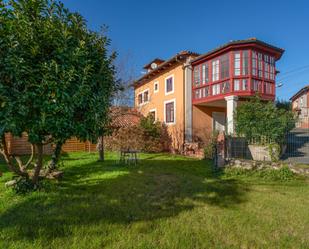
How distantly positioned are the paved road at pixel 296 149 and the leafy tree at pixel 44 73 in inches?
298

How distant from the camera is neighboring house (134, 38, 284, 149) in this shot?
1095cm

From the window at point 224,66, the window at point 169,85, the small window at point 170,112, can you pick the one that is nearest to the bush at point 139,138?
the small window at point 170,112

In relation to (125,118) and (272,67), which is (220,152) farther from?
(125,118)

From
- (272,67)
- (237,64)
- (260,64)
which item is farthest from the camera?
(272,67)

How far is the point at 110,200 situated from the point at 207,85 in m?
10.1

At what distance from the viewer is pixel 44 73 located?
3.62 metres

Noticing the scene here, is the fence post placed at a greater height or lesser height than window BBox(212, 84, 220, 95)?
lesser

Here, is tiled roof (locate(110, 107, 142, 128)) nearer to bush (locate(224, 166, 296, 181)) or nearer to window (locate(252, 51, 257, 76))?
bush (locate(224, 166, 296, 181))

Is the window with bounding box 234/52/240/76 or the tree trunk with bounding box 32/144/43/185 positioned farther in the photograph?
the window with bounding box 234/52/240/76

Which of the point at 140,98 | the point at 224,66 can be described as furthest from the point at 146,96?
the point at 224,66

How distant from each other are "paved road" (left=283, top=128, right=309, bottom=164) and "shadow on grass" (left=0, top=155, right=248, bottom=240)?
3265 mm

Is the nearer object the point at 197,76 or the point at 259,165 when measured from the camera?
the point at 259,165

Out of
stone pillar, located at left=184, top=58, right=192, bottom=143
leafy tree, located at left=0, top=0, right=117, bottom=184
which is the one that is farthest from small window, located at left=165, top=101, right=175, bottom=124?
leafy tree, located at left=0, top=0, right=117, bottom=184

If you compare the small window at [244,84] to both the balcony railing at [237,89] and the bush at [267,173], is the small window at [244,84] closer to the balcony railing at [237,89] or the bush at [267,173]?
the balcony railing at [237,89]
